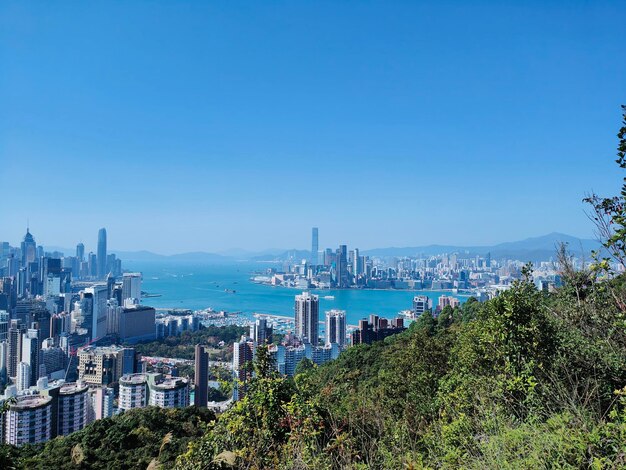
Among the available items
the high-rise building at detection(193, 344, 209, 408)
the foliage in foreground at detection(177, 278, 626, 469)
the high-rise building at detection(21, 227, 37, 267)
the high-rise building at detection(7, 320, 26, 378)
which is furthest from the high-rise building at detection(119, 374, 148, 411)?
the high-rise building at detection(21, 227, 37, 267)

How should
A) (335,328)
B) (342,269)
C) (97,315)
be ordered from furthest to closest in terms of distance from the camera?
(342,269), (97,315), (335,328)

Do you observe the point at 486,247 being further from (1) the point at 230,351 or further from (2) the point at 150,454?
(2) the point at 150,454

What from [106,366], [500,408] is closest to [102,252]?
[106,366]

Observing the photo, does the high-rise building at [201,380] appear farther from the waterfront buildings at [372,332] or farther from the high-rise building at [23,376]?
the high-rise building at [23,376]

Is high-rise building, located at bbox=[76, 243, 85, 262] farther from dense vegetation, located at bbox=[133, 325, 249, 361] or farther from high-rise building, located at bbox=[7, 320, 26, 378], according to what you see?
high-rise building, located at bbox=[7, 320, 26, 378]

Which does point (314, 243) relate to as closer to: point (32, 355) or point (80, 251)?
point (80, 251)

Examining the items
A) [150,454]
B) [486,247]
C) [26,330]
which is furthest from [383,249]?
[150,454]
